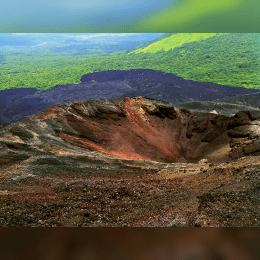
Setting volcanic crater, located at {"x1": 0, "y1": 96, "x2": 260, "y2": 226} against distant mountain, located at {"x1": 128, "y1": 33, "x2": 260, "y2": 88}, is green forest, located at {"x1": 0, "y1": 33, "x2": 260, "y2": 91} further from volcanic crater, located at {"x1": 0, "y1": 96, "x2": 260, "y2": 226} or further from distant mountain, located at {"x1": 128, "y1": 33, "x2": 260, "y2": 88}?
volcanic crater, located at {"x1": 0, "y1": 96, "x2": 260, "y2": 226}

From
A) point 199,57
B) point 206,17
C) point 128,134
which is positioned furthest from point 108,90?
point 206,17

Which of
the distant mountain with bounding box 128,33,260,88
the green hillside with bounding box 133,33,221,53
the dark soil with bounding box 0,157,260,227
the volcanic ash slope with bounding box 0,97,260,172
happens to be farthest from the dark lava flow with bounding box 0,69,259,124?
the dark soil with bounding box 0,157,260,227

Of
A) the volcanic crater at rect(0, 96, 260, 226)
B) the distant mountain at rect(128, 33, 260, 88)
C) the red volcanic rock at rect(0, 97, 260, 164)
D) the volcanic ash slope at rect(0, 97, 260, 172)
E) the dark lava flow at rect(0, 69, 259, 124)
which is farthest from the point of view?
the dark lava flow at rect(0, 69, 259, 124)

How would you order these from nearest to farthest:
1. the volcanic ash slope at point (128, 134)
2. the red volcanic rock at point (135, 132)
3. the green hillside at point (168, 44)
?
the volcanic ash slope at point (128, 134)
the red volcanic rock at point (135, 132)
the green hillside at point (168, 44)

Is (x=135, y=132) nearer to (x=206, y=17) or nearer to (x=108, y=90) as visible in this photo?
(x=108, y=90)

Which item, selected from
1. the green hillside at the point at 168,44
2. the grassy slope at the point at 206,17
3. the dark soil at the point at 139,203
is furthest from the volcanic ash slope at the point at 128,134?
the grassy slope at the point at 206,17

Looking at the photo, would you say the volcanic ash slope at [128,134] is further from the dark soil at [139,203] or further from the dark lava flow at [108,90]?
the dark soil at [139,203]
